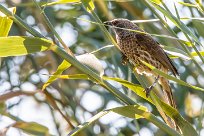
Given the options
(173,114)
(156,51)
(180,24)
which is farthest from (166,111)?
(156,51)

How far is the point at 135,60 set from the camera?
269 cm

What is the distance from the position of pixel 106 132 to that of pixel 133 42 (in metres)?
0.62

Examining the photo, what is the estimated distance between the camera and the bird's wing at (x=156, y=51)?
271cm

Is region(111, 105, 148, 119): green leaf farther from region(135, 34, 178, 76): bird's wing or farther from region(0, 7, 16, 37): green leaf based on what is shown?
region(135, 34, 178, 76): bird's wing

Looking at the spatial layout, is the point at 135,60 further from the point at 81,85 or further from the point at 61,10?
the point at 61,10

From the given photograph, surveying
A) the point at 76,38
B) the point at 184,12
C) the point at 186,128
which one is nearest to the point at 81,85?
the point at 76,38

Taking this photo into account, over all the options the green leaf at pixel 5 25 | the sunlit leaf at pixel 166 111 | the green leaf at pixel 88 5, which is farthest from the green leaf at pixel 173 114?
the green leaf at pixel 5 25

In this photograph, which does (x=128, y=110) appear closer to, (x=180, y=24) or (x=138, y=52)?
(x=180, y=24)

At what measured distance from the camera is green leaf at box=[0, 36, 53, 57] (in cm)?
167

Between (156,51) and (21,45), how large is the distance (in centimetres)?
118

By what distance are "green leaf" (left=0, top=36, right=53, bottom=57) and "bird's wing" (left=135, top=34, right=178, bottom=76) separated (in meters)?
1.08

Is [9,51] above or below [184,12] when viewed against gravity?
above

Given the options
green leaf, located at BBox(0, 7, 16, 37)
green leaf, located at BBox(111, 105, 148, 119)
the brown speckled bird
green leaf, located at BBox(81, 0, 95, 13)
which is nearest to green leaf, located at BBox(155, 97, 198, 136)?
green leaf, located at BBox(111, 105, 148, 119)

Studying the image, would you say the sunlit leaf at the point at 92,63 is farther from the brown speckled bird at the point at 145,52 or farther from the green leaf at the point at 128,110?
the brown speckled bird at the point at 145,52
